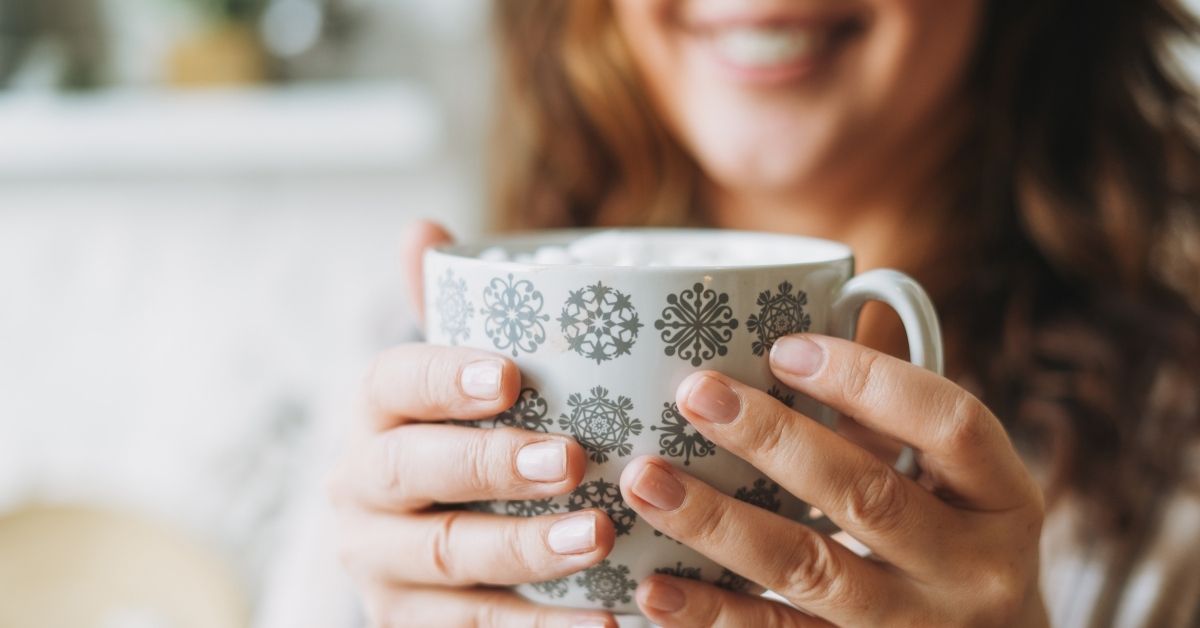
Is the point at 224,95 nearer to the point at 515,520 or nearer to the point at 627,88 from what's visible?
the point at 627,88

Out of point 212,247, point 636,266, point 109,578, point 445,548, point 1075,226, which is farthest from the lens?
point 212,247

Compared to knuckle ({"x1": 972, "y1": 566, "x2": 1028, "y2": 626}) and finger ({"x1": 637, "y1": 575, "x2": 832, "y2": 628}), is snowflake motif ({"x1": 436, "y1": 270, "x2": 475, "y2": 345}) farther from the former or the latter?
knuckle ({"x1": 972, "y1": 566, "x2": 1028, "y2": 626})

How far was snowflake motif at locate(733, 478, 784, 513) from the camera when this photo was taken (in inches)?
18.9

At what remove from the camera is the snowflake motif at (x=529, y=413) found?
1.51 feet

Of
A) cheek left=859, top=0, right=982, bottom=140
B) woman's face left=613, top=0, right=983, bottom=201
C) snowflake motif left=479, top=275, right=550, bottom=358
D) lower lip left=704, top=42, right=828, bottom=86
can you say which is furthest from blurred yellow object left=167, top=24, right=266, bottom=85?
snowflake motif left=479, top=275, right=550, bottom=358

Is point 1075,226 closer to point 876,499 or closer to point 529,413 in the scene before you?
point 876,499

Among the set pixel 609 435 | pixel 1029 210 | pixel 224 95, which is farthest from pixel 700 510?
pixel 224 95

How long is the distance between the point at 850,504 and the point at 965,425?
68 millimetres

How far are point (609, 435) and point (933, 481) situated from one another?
7.4 inches

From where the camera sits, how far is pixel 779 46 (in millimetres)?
910

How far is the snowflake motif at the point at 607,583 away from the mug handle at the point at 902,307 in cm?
16

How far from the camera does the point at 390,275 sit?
1913mm

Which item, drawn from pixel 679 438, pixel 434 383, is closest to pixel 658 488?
pixel 679 438

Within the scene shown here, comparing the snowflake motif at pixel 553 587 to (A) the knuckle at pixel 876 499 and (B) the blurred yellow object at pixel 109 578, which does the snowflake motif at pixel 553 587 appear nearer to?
(A) the knuckle at pixel 876 499
